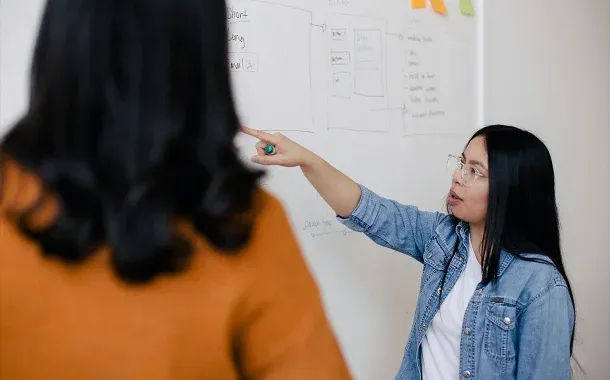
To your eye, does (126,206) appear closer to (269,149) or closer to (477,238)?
(269,149)

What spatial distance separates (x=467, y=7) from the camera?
7.04 ft

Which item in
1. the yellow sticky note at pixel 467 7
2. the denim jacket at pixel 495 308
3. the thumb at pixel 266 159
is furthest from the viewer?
the yellow sticky note at pixel 467 7

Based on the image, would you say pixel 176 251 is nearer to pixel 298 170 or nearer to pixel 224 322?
pixel 224 322

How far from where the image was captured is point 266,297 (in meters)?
0.61

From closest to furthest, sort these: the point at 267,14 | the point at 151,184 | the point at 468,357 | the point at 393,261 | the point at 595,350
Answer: the point at 151,184 → the point at 468,357 → the point at 267,14 → the point at 393,261 → the point at 595,350

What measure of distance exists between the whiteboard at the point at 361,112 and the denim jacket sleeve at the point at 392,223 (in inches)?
9.0

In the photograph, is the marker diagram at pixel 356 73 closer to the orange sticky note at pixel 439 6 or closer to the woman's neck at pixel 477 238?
the orange sticky note at pixel 439 6

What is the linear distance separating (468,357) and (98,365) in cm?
100

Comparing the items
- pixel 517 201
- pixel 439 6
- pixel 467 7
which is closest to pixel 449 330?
pixel 517 201

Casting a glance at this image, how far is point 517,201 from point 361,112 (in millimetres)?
576

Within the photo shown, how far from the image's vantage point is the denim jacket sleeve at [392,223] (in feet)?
4.64

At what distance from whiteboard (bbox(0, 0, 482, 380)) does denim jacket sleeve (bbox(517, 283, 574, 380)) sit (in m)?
0.56

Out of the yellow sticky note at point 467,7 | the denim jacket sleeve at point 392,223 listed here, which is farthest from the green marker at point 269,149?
the yellow sticky note at point 467,7

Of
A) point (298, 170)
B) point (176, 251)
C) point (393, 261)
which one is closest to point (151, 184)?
point (176, 251)
